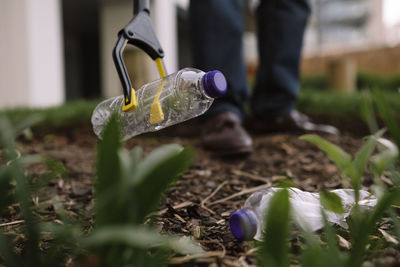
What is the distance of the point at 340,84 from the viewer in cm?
536

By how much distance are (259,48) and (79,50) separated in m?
8.61

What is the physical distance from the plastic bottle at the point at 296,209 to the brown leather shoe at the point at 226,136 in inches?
27.5

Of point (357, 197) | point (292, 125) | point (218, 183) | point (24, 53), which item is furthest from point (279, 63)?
point (24, 53)

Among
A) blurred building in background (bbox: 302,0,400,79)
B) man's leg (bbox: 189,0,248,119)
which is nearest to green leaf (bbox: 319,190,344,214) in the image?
man's leg (bbox: 189,0,248,119)

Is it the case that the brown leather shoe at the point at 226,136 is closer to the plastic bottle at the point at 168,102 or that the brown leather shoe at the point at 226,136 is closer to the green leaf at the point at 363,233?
the plastic bottle at the point at 168,102

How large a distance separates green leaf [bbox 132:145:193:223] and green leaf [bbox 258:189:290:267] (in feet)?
0.43

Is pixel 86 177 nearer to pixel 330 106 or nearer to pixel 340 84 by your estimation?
pixel 330 106

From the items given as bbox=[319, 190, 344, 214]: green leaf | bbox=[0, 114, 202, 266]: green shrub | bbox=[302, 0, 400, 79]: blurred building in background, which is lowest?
bbox=[319, 190, 344, 214]: green leaf

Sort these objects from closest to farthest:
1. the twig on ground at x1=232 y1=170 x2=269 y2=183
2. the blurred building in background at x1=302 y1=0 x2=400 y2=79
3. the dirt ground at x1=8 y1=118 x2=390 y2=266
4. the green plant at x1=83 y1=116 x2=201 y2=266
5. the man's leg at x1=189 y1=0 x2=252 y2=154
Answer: the green plant at x1=83 y1=116 x2=201 y2=266 → the dirt ground at x1=8 y1=118 x2=390 y2=266 → the twig on ground at x1=232 y1=170 x2=269 y2=183 → the man's leg at x1=189 y1=0 x2=252 y2=154 → the blurred building in background at x1=302 y1=0 x2=400 y2=79

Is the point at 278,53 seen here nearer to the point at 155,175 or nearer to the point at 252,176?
the point at 252,176

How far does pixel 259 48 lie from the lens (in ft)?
6.81

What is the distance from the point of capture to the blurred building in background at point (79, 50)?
12.8ft

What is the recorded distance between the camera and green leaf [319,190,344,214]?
0.69 metres

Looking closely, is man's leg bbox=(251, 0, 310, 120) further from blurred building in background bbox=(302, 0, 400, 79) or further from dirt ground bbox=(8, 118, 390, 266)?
blurred building in background bbox=(302, 0, 400, 79)
